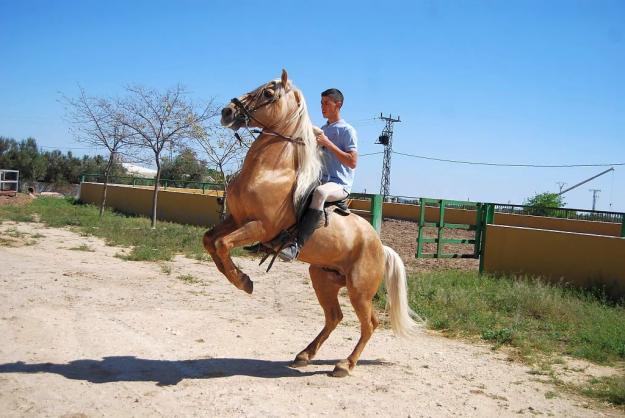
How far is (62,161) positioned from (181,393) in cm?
4657

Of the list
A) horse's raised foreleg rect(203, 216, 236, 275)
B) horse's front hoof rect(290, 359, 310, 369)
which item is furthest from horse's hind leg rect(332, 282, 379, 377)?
horse's raised foreleg rect(203, 216, 236, 275)

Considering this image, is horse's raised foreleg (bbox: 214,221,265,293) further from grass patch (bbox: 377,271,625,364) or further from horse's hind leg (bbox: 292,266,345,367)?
grass patch (bbox: 377,271,625,364)

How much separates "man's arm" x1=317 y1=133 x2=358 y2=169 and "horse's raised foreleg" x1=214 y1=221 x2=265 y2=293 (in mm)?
1060

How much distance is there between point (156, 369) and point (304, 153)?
7.85 ft

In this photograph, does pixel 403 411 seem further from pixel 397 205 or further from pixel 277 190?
pixel 397 205

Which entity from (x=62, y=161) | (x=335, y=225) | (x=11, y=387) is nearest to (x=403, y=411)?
(x=335, y=225)

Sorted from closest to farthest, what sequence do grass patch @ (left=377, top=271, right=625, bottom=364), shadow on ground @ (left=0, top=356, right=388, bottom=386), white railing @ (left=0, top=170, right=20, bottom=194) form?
shadow on ground @ (left=0, top=356, right=388, bottom=386)
grass patch @ (left=377, top=271, right=625, bottom=364)
white railing @ (left=0, top=170, right=20, bottom=194)

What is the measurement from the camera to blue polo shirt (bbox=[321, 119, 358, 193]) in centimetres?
512

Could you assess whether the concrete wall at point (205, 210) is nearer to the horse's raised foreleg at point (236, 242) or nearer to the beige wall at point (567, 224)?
the beige wall at point (567, 224)

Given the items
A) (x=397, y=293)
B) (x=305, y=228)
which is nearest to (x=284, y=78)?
(x=305, y=228)

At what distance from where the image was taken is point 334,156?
5.27 m

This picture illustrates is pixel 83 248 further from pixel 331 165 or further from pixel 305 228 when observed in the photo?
pixel 305 228

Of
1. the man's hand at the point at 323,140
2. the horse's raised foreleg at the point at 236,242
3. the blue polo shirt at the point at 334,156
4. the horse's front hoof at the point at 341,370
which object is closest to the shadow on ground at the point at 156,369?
the horse's front hoof at the point at 341,370

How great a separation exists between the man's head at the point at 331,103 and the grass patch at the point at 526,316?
3.54 m
